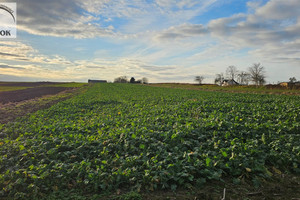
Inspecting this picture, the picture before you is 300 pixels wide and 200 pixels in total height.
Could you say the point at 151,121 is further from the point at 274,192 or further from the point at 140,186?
the point at 274,192

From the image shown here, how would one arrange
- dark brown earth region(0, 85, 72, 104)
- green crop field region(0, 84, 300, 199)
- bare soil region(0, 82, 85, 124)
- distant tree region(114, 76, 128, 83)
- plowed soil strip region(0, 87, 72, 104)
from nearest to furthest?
1. green crop field region(0, 84, 300, 199)
2. bare soil region(0, 82, 85, 124)
3. plowed soil strip region(0, 87, 72, 104)
4. dark brown earth region(0, 85, 72, 104)
5. distant tree region(114, 76, 128, 83)

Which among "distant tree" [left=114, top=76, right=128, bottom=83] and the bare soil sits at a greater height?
"distant tree" [left=114, top=76, right=128, bottom=83]

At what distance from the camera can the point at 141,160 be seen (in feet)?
22.6

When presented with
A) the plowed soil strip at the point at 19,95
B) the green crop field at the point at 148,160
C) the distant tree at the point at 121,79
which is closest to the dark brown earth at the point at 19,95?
the plowed soil strip at the point at 19,95

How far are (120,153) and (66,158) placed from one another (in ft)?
6.65

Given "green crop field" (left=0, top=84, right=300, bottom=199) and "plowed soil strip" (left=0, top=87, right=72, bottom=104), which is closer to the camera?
"green crop field" (left=0, top=84, right=300, bottom=199)

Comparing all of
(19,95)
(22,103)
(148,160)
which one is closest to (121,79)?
(19,95)

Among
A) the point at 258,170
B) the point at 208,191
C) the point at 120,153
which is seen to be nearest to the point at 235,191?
the point at 208,191

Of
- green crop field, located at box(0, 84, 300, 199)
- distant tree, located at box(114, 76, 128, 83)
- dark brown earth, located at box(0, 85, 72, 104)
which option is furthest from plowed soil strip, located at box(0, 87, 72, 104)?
distant tree, located at box(114, 76, 128, 83)

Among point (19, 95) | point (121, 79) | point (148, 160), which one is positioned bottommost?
point (148, 160)

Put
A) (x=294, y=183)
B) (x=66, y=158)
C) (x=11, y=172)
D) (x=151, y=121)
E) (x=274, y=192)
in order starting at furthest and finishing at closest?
(x=151, y=121)
(x=66, y=158)
(x=11, y=172)
(x=294, y=183)
(x=274, y=192)

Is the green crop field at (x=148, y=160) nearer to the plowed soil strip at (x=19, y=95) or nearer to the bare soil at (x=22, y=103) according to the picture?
the bare soil at (x=22, y=103)

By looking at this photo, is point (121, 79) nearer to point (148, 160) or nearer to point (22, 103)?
point (22, 103)

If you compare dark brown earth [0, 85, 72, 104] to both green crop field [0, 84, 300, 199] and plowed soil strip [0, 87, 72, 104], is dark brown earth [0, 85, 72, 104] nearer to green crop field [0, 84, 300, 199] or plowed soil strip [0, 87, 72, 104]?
plowed soil strip [0, 87, 72, 104]
